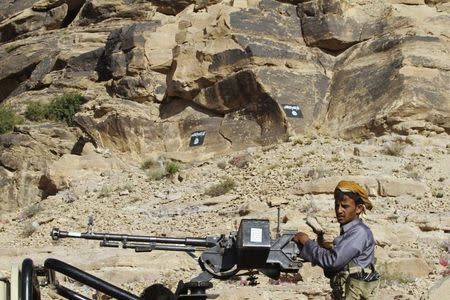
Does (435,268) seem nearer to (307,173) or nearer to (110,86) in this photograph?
(307,173)

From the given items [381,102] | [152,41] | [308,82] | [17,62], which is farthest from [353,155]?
[17,62]

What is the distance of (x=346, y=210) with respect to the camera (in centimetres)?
469

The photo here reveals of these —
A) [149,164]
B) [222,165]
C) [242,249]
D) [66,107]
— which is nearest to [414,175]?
[222,165]

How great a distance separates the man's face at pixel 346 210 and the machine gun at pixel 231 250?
0.29m

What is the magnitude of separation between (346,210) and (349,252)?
0.89 feet

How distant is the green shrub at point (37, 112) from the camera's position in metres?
21.9

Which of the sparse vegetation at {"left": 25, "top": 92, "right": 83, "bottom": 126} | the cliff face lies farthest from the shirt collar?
the sparse vegetation at {"left": 25, "top": 92, "right": 83, "bottom": 126}

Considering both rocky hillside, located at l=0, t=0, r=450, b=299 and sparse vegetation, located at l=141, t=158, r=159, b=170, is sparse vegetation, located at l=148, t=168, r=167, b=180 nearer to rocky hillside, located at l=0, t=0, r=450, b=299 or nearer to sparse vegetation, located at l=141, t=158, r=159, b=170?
rocky hillside, located at l=0, t=0, r=450, b=299

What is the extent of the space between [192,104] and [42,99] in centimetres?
492

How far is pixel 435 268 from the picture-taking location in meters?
10.4

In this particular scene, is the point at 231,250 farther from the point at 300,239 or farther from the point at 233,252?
the point at 300,239

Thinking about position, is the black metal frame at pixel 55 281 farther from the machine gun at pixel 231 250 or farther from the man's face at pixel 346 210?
the man's face at pixel 346 210

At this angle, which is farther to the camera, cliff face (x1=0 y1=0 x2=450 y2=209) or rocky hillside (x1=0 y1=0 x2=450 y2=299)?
cliff face (x1=0 y1=0 x2=450 y2=209)

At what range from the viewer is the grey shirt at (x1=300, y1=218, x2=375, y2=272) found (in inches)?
177
